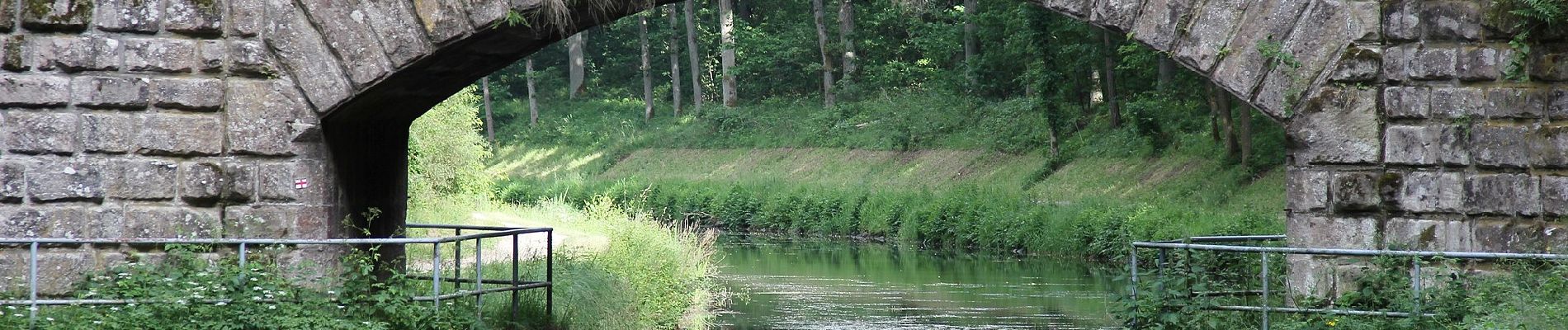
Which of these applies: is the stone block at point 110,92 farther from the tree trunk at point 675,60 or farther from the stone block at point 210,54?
the tree trunk at point 675,60

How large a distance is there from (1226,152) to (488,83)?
1297 inches

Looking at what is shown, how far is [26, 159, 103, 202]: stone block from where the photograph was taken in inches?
338

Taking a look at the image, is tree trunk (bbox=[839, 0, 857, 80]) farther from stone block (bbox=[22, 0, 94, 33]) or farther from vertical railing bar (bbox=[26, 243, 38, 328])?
vertical railing bar (bbox=[26, 243, 38, 328])

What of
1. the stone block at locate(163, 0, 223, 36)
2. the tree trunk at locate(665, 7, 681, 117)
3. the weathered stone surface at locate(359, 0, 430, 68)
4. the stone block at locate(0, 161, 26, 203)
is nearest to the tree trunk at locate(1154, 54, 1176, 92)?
the weathered stone surface at locate(359, 0, 430, 68)

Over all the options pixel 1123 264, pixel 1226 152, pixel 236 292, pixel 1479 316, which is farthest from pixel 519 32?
pixel 1226 152

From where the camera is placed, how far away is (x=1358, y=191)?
8109 millimetres

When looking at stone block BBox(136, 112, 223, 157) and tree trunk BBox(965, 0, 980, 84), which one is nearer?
stone block BBox(136, 112, 223, 157)

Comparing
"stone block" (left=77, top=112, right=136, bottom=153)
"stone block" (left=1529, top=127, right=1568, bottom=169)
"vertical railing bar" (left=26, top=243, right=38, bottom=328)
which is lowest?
"vertical railing bar" (left=26, top=243, right=38, bottom=328)

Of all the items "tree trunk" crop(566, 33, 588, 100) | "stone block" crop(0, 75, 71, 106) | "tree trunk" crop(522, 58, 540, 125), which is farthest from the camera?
"tree trunk" crop(566, 33, 588, 100)

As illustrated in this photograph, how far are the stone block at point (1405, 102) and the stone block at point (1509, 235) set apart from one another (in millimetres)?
637

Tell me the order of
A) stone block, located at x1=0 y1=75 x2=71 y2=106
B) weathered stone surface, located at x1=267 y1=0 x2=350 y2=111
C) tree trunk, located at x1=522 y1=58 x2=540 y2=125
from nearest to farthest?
stone block, located at x1=0 y1=75 x2=71 y2=106
weathered stone surface, located at x1=267 y1=0 x2=350 y2=111
tree trunk, located at x1=522 y1=58 x2=540 y2=125

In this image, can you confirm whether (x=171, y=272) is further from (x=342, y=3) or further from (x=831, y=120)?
(x=831, y=120)

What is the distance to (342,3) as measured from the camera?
880 cm

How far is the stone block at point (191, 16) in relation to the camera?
8.66m
